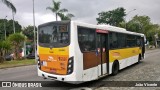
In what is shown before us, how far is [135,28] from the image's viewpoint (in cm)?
7550

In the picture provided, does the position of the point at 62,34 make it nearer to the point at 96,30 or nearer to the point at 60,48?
the point at 60,48

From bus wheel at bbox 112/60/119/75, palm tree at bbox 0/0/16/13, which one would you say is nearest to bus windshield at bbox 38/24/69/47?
bus wheel at bbox 112/60/119/75

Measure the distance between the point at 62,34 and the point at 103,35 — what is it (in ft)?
10.5

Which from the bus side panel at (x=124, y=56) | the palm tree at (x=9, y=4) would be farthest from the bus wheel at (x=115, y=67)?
the palm tree at (x=9, y=4)

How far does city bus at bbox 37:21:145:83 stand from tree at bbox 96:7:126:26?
8602 centimetres

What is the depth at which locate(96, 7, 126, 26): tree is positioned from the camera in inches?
3878

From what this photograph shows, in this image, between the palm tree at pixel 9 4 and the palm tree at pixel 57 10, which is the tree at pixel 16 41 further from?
the palm tree at pixel 57 10

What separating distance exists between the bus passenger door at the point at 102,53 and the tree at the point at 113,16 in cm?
8529

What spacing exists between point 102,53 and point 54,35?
3.13 meters

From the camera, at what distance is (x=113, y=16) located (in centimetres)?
9969

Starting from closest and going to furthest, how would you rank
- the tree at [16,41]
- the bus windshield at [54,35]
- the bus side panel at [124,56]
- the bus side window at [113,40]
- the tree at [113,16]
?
the bus windshield at [54,35] → the bus side window at [113,40] → the bus side panel at [124,56] → the tree at [16,41] → the tree at [113,16]

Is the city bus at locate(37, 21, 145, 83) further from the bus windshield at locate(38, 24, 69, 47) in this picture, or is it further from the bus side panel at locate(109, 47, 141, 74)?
the bus side panel at locate(109, 47, 141, 74)

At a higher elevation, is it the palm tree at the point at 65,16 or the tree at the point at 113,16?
the tree at the point at 113,16

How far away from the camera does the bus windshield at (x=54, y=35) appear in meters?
10.8
